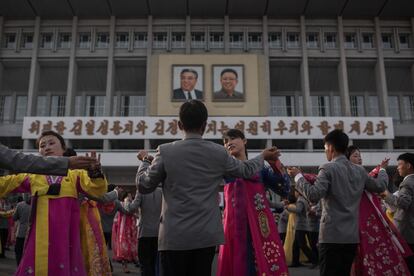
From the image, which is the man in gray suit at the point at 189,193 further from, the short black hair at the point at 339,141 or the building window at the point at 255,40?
the building window at the point at 255,40

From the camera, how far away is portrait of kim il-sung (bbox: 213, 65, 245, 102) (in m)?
26.6

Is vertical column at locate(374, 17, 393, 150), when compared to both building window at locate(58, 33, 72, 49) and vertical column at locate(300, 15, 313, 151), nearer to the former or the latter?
vertical column at locate(300, 15, 313, 151)

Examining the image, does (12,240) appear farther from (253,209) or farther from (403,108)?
(403,108)

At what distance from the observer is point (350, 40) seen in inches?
1156

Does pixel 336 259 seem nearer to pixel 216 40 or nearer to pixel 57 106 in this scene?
pixel 216 40

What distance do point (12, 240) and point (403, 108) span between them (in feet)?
93.8

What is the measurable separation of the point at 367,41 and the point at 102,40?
19.5 m

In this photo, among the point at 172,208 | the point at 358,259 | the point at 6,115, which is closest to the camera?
the point at 172,208

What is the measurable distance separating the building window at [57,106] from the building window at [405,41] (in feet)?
84.6

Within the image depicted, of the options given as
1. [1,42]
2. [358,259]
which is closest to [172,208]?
[358,259]

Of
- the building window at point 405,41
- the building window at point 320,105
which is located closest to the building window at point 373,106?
the building window at point 320,105

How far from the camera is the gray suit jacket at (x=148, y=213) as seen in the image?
482cm

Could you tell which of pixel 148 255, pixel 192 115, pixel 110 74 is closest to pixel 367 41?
pixel 110 74

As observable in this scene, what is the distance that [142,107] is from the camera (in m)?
30.5
